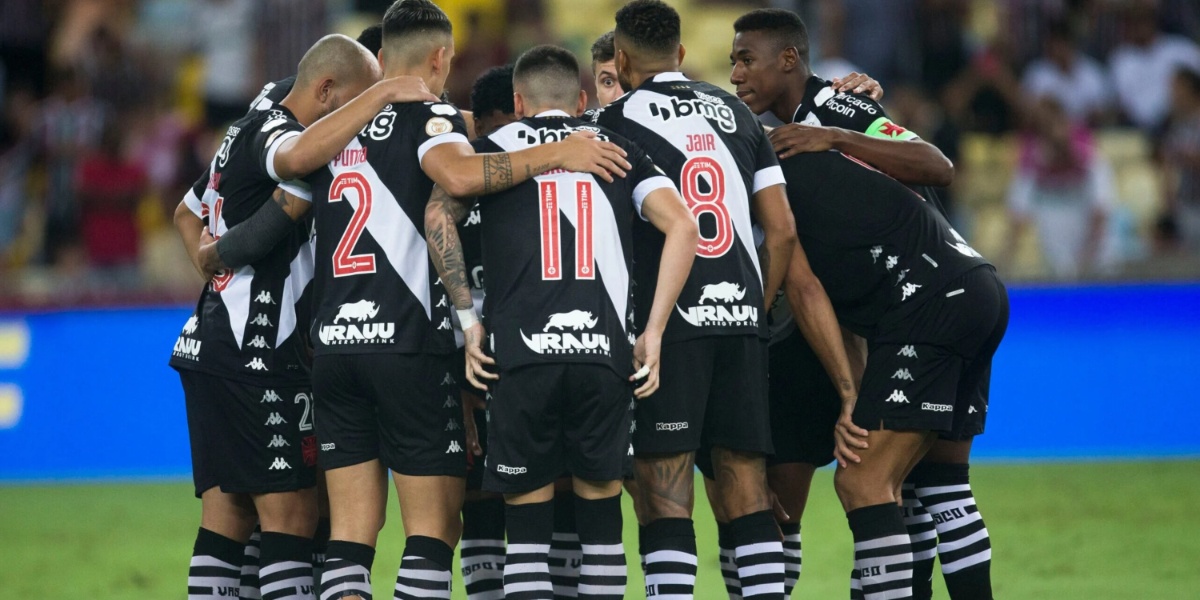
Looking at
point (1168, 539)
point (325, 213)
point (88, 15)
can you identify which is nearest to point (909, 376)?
point (325, 213)

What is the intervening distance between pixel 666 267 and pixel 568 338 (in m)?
0.48

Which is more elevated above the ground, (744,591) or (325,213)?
(325,213)

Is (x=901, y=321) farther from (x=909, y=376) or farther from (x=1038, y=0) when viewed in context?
(x=1038, y=0)

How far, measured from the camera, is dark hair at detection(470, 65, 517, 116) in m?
6.48

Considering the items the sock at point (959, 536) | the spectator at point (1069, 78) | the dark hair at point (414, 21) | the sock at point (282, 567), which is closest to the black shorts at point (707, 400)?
the sock at point (959, 536)

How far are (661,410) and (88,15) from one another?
1236 cm

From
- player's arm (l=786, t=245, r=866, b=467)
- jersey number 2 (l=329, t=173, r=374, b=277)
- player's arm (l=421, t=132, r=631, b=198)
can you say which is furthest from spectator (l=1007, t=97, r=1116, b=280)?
jersey number 2 (l=329, t=173, r=374, b=277)

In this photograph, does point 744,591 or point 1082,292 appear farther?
point 1082,292

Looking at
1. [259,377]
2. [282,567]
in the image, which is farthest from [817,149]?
[282,567]

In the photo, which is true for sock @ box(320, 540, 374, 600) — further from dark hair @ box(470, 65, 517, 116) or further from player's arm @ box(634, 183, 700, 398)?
dark hair @ box(470, 65, 517, 116)

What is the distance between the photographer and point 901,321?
6098 mm

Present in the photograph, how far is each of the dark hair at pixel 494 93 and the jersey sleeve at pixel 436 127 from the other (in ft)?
2.49

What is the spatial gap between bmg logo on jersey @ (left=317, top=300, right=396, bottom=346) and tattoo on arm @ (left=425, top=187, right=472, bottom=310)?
30 centimetres

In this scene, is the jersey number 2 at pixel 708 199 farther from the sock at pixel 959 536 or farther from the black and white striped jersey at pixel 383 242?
the sock at pixel 959 536
